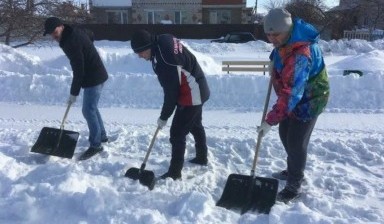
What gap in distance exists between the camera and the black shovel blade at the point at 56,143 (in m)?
4.88

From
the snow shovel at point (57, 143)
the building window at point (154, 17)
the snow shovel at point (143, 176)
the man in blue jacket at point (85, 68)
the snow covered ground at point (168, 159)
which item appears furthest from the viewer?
the building window at point (154, 17)

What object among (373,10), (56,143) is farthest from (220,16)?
(56,143)

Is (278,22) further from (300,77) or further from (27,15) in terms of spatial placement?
(27,15)

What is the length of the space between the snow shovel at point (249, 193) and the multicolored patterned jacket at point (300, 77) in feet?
1.32

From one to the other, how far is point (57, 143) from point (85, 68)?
38.2 inches

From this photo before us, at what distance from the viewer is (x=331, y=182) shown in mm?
4254

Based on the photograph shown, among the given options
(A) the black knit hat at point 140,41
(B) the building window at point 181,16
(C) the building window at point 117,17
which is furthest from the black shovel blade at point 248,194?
(C) the building window at point 117,17

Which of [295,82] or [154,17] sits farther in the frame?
[154,17]

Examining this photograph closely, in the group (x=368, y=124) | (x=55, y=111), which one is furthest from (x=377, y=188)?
(x=55, y=111)

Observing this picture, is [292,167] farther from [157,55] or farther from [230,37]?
[230,37]

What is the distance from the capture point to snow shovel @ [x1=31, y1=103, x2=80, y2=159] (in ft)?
16.0

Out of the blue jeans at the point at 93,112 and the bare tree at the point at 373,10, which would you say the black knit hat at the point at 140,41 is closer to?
the blue jeans at the point at 93,112

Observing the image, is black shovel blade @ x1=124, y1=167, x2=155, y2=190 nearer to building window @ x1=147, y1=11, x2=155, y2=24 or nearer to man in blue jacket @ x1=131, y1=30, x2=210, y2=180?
man in blue jacket @ x1=131, y1=30, x2=210, y2=180

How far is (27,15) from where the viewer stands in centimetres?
1156
